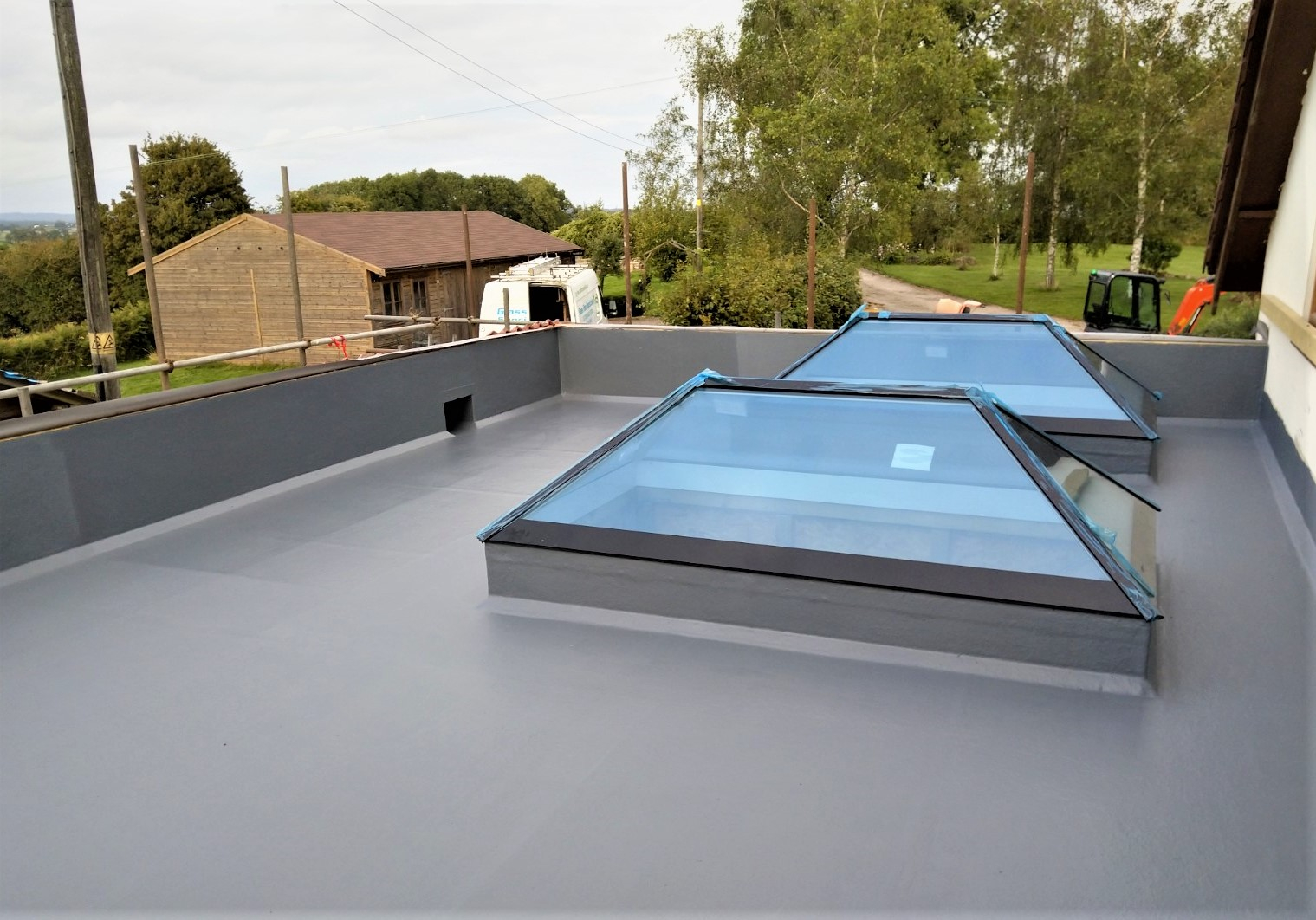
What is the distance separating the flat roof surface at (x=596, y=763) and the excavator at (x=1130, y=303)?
10407 mm

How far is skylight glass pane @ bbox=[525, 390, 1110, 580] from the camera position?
11.5 ft

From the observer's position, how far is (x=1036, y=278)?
31.4 meters

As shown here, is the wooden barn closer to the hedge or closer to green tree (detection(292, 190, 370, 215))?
the hedge

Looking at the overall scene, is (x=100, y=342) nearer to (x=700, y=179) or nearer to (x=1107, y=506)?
(x=1107, y=506)

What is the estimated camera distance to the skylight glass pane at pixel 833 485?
3.51 m

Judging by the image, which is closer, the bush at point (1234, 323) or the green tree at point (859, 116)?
the bush at point (1234, 323)

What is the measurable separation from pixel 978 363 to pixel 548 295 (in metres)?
15.0

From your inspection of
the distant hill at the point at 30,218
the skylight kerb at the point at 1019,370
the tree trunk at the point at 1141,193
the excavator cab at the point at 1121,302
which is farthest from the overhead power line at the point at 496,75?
the skylight kerb at the point at 1019,370

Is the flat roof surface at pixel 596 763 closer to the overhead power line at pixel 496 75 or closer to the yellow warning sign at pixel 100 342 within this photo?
the yellow warning sign at pixel 100 342

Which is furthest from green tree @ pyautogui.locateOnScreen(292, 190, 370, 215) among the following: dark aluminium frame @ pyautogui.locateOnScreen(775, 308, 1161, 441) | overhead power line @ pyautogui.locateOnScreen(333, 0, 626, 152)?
dark aluminium frame @ pyautogui.locateOnScreen(775, 308, 1161, 441)

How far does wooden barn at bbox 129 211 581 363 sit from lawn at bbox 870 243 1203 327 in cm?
1272

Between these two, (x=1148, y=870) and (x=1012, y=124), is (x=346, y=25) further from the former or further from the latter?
(x=1148, y=870)

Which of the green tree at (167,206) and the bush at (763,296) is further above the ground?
the green tree at (167,206)

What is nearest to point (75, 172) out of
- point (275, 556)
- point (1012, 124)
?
point (275, 556)
